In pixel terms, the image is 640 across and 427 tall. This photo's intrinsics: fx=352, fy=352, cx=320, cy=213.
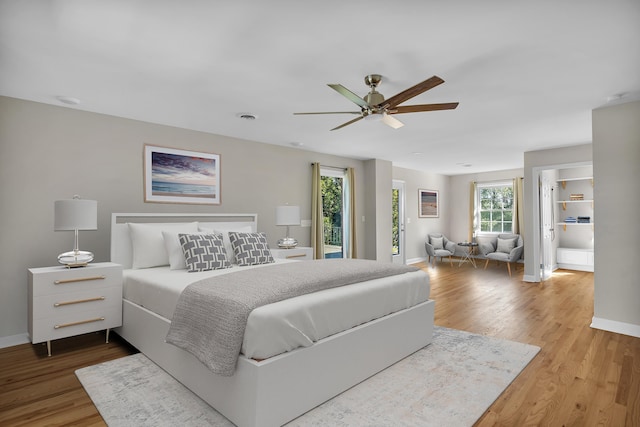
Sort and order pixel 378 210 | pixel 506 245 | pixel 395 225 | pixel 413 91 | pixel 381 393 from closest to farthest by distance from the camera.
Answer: pixel 381 393
pixel 413 91
pixel 378 210
pixel 506 245
pixel 395 225

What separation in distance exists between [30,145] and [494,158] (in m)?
Answer: 7.12

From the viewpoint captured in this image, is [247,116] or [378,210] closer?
[247,116]

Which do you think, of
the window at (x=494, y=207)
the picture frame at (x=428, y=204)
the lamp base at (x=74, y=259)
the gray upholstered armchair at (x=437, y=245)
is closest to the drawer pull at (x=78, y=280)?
the lamp base at (x=74, y=259)

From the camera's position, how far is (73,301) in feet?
10.1

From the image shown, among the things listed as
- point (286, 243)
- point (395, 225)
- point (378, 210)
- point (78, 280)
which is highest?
point (378, 210)

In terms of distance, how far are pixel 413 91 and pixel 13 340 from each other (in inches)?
164

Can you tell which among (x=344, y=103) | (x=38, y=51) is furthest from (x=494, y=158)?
(x=38, y=51)

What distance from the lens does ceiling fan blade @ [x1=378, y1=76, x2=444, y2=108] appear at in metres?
2.26

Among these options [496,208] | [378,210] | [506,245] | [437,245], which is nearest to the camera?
[378,210]

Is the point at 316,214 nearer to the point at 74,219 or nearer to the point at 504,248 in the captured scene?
the point at 74,219

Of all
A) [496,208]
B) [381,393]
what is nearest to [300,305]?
[381,393]

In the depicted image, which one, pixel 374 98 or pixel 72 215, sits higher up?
pixel 374 98

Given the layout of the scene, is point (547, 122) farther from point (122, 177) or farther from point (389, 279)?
point (122, 177)

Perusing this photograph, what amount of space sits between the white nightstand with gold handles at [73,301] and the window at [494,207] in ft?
27.3
